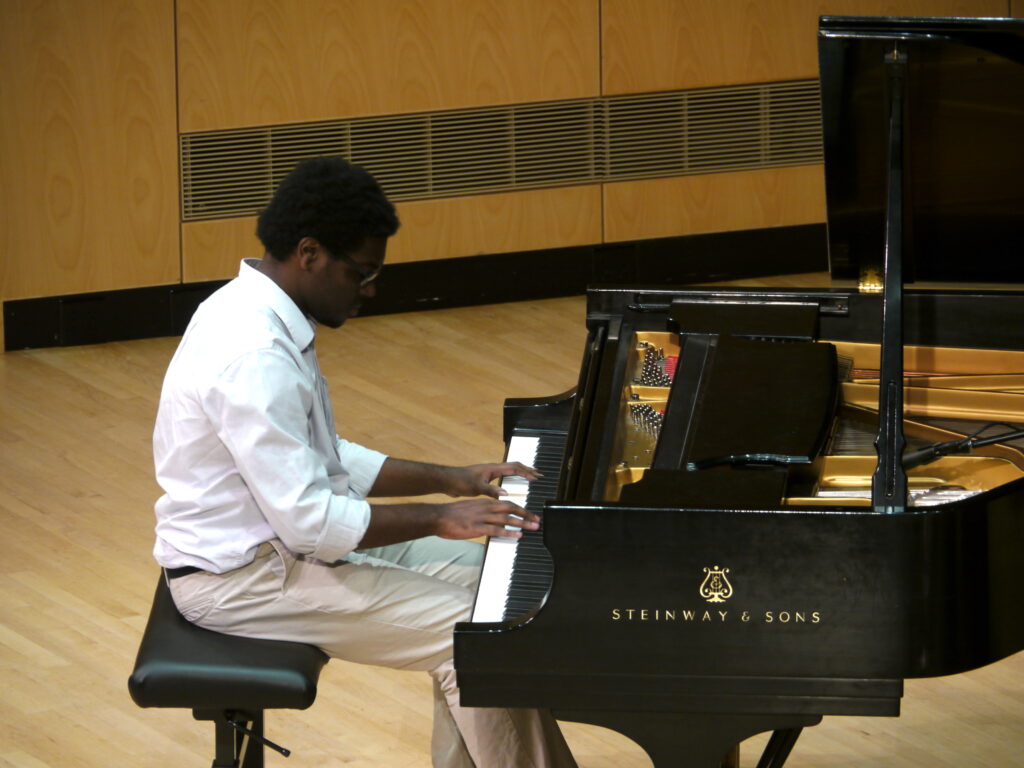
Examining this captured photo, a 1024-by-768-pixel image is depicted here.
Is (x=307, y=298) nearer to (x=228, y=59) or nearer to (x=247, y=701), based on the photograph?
(x=247, y=701)

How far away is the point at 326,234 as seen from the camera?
109 inches

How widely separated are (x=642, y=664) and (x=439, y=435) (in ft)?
9.70

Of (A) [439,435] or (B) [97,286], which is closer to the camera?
(A) [439,435]

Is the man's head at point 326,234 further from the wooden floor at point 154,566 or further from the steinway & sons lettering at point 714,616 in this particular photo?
the wooden floor at point 154,566

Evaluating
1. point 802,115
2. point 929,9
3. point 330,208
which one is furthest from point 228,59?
point 330,208

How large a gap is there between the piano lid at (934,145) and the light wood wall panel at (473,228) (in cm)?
328

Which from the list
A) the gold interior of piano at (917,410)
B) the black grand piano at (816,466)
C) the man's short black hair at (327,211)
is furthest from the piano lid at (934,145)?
the man's short black hair at (327,211)

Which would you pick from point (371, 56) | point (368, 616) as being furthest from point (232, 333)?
point (371, 56)

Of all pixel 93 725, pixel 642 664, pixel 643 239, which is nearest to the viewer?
pixel 642 664

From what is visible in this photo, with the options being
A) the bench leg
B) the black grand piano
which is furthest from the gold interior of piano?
the bench leg

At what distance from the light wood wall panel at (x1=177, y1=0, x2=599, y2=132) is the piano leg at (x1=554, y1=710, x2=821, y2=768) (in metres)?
4.16

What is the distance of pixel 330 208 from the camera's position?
275 cm

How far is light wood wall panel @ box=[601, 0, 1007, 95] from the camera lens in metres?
6.67

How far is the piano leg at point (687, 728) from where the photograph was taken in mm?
2412
